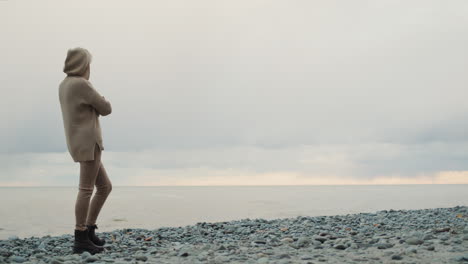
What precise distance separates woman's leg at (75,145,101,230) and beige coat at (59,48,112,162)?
0.11 meters

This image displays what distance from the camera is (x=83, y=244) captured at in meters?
6.09

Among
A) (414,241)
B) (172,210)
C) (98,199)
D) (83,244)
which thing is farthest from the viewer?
(172,210)

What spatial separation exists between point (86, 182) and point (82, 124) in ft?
2.69

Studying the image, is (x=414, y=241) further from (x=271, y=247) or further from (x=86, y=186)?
(x=86, y=186)

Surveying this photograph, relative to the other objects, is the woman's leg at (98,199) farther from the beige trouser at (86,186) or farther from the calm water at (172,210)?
the calm water at (172,210)

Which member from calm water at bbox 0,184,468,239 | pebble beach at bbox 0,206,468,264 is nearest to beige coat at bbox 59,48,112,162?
pebble beach at bbox 0,206,468,264

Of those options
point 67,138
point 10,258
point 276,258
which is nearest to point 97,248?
point 10,258

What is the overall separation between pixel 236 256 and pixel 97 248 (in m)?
2.20

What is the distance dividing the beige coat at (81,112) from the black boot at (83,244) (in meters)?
1.13

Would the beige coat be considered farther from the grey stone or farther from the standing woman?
the grey stone

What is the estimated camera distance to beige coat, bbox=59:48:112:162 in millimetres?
5766

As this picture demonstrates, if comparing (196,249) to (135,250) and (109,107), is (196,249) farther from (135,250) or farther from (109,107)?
(109,107)

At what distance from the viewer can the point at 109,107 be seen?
591 cm

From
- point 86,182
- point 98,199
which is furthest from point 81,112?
point 98,199
